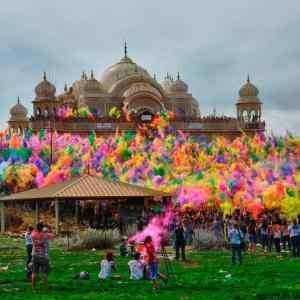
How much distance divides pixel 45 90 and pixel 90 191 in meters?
33.0

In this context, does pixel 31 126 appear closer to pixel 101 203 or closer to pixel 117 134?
pixel 117 134

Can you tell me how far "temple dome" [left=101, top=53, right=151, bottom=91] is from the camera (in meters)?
65.9

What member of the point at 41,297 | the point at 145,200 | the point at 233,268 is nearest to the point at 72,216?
the point at 145,200

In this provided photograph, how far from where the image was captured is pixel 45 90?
194 ft

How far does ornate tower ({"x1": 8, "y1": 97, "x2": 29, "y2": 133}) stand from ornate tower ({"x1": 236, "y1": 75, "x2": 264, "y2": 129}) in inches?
739

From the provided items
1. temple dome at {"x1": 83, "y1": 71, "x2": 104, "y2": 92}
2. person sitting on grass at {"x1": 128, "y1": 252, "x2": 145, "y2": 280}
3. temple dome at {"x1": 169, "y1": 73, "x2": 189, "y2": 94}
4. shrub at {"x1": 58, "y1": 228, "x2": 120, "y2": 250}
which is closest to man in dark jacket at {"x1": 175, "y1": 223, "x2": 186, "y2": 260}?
person sitting on grass at {"x1": 128, "y1": 252, "x2": 145, "y2": 280}

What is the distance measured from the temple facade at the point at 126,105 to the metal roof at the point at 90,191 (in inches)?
1028

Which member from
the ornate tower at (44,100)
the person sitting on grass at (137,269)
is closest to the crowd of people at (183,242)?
the person sitting on grass at (137,269)

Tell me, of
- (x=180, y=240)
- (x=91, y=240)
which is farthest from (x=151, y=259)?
(x=91, y=240)

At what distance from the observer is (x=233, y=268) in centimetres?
1728

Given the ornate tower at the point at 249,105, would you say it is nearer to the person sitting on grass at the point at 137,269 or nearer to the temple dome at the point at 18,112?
the temple dome at the point at 18,112

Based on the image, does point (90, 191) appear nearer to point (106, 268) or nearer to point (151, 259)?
point (106, 268)

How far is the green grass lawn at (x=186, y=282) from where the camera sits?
42.1ft

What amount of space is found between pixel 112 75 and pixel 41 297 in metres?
55.3
